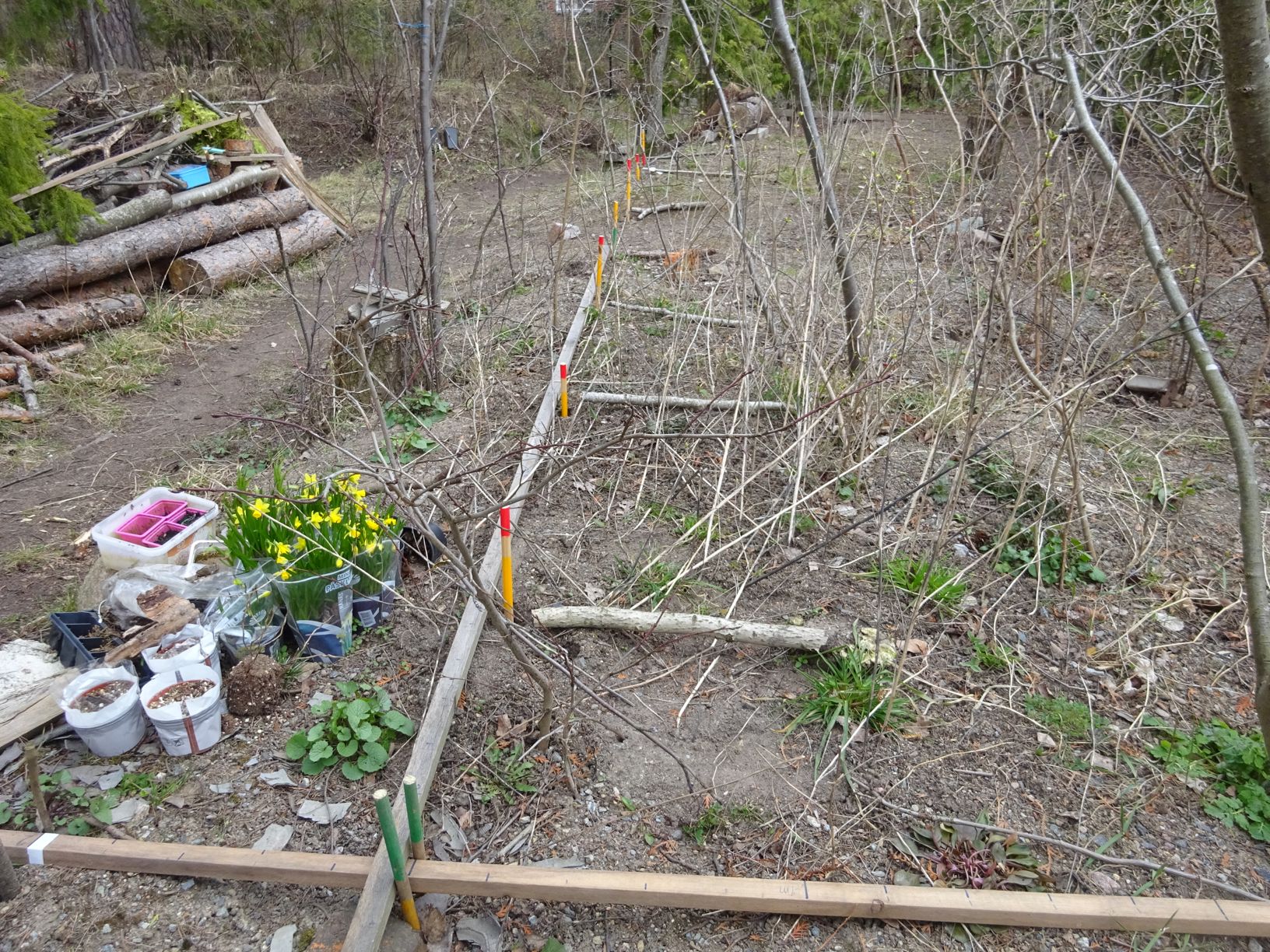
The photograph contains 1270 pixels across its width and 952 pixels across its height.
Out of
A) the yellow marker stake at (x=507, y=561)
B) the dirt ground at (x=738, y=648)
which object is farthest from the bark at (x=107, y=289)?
the yellow marker stake at (x=507, y=561)

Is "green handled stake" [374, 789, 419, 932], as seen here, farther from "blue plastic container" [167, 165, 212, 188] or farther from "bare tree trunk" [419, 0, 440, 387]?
"blue plastic container" [167, 165, 212, 188]

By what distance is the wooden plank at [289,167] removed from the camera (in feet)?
29.8

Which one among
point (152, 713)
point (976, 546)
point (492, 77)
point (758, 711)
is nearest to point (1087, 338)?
point (976, 546)

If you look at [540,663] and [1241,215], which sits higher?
[1241,215]

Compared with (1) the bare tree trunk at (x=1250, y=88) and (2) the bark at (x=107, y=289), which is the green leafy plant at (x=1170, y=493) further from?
(2) the bark at (x=107, y=289)

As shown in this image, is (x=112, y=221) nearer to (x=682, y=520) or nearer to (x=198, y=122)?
(x=198, y=122)

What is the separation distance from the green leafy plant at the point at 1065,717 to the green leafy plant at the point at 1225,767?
182 millimetres

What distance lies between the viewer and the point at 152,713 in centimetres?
259

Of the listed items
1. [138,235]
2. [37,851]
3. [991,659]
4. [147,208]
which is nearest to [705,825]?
[991,659]

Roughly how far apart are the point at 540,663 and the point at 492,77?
1298 centimetres

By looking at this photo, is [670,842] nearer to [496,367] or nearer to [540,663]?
[540,663]

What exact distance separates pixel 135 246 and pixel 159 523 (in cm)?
462

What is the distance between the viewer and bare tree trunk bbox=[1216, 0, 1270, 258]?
1.19 m

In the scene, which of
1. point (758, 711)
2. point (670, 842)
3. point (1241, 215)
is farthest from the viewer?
point (1241, 215)
